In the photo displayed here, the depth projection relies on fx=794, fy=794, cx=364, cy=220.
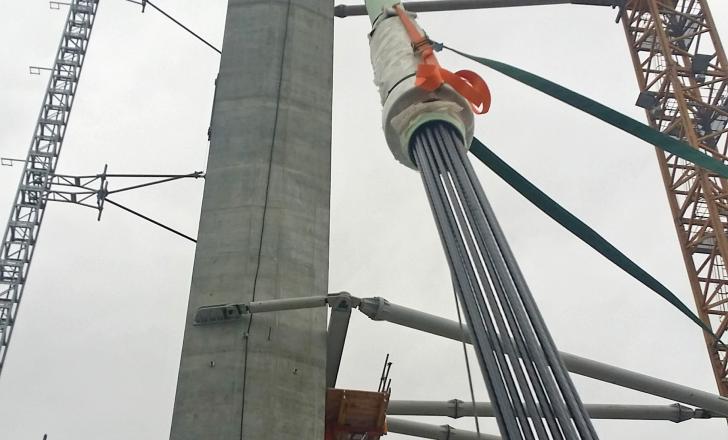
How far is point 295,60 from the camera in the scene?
13.3 m

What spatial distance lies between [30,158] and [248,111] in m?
29.9

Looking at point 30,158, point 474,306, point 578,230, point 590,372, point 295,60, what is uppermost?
point 30,158

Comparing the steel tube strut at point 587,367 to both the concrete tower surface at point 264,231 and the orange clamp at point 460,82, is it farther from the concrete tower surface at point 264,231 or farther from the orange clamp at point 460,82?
the orange clamp at point 460,82

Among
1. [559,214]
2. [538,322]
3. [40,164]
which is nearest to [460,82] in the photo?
Result: [559,214]

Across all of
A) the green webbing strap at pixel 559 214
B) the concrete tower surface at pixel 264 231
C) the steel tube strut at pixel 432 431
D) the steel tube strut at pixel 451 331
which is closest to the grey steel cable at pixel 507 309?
the green webbing strap at pixel 559 214

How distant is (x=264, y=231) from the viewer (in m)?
11.5

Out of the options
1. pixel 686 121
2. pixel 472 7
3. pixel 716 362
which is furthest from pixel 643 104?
pixel 472 7

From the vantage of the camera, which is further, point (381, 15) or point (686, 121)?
point (686, 121)

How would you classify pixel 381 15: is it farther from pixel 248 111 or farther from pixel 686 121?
pixel 686 121

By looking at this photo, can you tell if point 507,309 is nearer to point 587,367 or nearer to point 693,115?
point 587,367

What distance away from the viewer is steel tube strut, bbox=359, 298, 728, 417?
10750mm

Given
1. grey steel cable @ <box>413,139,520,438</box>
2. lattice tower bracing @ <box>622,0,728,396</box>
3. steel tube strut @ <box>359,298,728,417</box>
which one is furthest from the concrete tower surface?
lattice tower bracing @ <box>622,0,728,396</box>

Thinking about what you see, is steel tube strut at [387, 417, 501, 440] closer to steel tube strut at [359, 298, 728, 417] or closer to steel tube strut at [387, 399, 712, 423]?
steel tube strut at [387, 399, 712, 423]

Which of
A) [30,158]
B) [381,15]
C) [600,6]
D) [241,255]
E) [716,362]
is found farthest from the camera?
[600,6]
